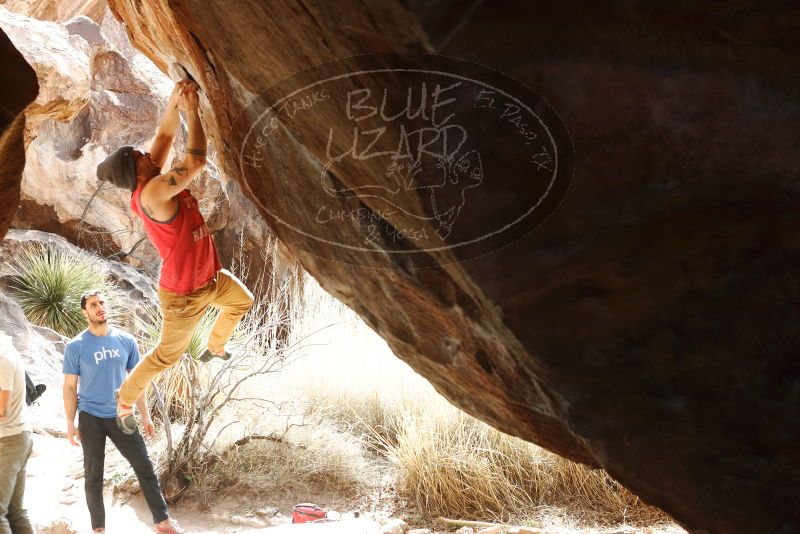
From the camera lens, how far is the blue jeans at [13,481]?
4230 millimetres

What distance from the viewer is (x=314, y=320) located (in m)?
8.98

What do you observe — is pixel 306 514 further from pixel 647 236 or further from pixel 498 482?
pixel 647 236

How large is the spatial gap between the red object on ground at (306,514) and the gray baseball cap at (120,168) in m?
3.63

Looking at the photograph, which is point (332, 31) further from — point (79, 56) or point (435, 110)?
point (79, 56)

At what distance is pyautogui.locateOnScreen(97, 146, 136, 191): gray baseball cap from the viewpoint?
307 cm

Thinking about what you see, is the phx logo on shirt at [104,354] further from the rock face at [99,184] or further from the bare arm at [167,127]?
the rock face at [99,184]

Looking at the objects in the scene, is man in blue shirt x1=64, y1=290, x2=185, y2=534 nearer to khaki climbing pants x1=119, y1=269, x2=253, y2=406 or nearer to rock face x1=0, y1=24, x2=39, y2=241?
khaki climbing pants x1=119, y1=269, x2=253, y2=406

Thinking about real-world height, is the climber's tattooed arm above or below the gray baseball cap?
below

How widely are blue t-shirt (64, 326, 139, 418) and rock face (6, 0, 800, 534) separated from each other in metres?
2.96

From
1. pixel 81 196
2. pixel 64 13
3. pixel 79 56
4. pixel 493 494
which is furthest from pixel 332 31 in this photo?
pixel 64 13

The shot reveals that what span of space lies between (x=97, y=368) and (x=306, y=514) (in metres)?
2.05

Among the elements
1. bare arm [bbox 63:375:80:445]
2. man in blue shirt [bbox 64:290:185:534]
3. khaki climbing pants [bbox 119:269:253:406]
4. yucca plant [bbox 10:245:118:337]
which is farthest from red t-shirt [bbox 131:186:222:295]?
yucca plant [bbox 10:245:118:337]

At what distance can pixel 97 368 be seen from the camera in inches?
190

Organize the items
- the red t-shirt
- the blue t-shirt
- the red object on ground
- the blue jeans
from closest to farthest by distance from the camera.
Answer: the red t-shirt → the blue jeans → the blue t-shirt → the red object on ground
